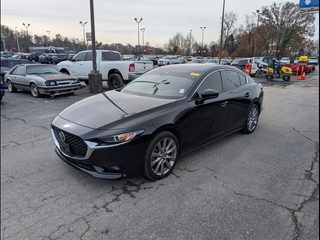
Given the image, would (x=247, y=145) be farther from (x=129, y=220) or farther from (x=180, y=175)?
(x=129, y=220)

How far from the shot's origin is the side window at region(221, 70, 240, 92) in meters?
4.59

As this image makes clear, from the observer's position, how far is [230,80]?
478 centimetres

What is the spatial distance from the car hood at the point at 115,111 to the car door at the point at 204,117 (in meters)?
0.37

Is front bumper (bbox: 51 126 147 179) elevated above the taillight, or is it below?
below

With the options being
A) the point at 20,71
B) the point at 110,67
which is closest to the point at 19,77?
the point at 20,71

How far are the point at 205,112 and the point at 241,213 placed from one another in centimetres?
176

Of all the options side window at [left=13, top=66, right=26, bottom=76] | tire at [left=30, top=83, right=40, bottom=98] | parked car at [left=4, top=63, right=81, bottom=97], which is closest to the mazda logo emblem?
parked car at [left=4, top=63, right=81, bottom=97]

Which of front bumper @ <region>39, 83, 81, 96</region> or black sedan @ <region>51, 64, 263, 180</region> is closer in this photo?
black sedan @ <region>51, 64, 263, 180</region>

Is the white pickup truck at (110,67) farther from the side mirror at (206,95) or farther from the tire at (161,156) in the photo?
the tire at (161,156)

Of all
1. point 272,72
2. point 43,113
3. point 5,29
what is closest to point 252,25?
point 272,72

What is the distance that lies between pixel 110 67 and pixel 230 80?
24.7 ft

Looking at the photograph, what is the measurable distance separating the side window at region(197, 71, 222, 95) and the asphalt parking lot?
113 centimetres

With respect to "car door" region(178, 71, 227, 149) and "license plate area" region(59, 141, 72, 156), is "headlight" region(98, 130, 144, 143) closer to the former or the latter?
"license plate area" region(59, 141, 72, 156)

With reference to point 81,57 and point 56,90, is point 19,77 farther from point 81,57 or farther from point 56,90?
point 81,57
